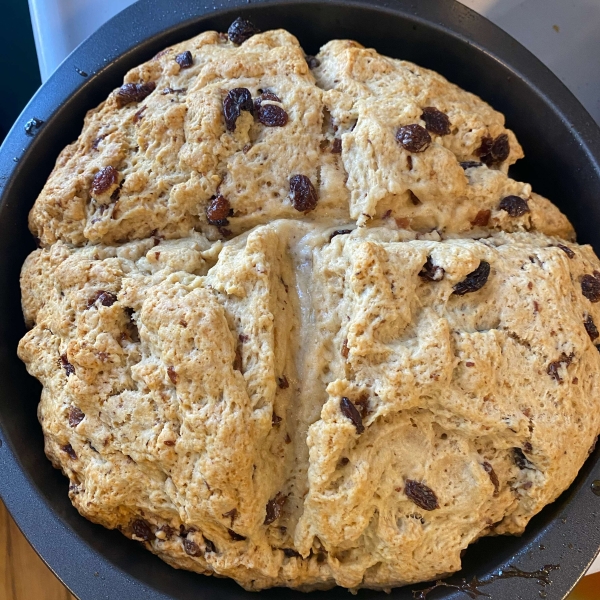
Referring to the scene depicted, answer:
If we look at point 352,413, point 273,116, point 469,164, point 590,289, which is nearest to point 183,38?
point 273,116

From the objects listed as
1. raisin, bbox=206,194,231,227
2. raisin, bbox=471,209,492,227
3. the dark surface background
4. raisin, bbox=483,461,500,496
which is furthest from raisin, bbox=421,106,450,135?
the dark surface background

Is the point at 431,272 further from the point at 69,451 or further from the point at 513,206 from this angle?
the point at 69,451

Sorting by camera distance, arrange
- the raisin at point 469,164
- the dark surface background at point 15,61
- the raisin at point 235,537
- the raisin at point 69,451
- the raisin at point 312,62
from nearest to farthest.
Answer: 1. the raisin at point 235,537
2. the raisin at point 69,451
3. the raisin at point 469,164
4. the raisin at point 312,62
5. the dark surface background at point 15,61

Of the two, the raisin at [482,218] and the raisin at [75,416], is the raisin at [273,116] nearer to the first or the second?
the raisin at [482,218]

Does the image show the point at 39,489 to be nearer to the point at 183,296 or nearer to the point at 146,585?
the point at 146,585

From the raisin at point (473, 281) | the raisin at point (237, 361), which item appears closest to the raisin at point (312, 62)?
the raisin at point (473, 281)

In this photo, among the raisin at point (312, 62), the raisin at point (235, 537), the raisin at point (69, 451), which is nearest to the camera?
the raisin at point (235, 537)

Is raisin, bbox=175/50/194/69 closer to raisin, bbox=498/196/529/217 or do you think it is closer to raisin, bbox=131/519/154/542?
raisin, bbox=498/196/529/217
